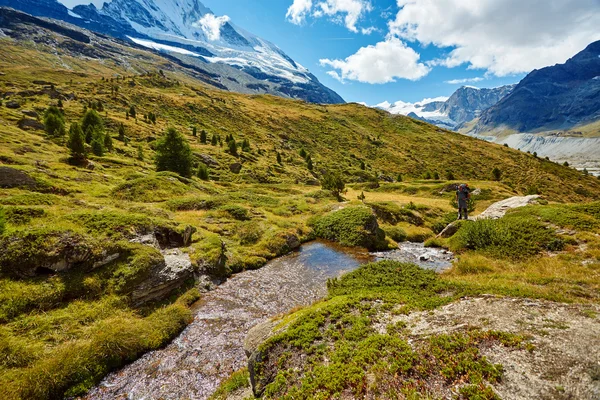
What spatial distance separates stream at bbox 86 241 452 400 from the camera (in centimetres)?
1141

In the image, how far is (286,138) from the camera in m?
132

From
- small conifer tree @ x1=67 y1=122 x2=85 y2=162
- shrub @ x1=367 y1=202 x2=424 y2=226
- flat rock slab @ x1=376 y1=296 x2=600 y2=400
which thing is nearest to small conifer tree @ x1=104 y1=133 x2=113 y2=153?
small conifer tree @ x1=67 y1=122 x2=85 y2=162

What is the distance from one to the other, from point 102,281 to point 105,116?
300 ft

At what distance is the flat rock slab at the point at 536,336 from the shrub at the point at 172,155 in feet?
178

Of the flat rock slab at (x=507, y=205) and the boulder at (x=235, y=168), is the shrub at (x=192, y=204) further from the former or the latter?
the boulder at (x=235, y=168)

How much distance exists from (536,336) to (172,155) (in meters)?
59.7

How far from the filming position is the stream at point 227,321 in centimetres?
1141

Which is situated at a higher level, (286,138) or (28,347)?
(286,138)

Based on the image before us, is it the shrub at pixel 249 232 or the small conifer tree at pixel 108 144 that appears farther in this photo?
the small conifer tree at pixel 108 144

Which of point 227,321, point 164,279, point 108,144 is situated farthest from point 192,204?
point 108,144

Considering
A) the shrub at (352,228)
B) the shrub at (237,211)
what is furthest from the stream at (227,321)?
the shrub at (237,211)

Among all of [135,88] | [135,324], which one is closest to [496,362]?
[135,324]

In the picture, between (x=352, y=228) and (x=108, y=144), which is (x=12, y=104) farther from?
(x=352, y=228)

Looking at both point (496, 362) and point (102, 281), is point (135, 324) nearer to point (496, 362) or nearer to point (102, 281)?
point (102, 281)
